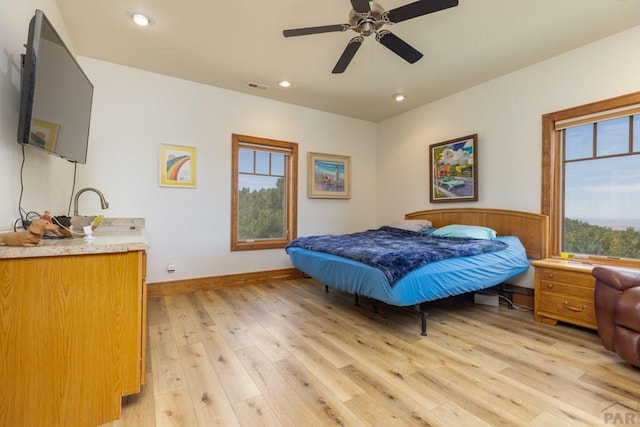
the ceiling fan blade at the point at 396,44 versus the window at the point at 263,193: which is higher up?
the ceiling fan blade at the point at 396,44

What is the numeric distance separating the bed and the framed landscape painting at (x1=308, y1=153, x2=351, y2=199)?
1517 mm

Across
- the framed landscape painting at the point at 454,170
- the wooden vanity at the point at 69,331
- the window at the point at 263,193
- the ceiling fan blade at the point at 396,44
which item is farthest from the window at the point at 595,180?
the wooden vanity at the point at 69,331

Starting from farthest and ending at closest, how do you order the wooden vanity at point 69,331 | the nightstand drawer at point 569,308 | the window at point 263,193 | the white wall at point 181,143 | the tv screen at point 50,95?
1. the window at point 263,193
2. the white wall at point 181,143
3. the nightstand drawer at point 569,308
4. the tv screen at point 50,95
5. the wooden vanity at point 69,331

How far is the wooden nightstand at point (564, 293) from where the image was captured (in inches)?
97.6

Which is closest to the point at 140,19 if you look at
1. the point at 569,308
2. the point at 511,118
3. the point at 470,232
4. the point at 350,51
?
the point at 350,51

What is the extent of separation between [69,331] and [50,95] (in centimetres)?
136

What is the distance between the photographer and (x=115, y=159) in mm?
3352

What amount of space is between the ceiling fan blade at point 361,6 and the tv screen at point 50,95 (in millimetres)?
1702

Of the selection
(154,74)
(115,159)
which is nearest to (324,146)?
(154,74)

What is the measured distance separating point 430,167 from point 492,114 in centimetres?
102

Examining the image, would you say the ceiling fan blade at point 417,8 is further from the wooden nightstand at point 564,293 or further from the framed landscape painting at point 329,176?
the framed landscape painting at point 329,176

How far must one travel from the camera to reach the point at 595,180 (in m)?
2.97

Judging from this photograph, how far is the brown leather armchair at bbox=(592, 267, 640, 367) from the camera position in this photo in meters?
1.87

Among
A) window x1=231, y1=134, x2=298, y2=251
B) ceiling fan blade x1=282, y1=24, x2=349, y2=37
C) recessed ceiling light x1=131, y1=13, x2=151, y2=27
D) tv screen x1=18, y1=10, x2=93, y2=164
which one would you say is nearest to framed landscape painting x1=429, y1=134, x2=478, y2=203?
window x1=231, y1=134, x2=298, y2=251
